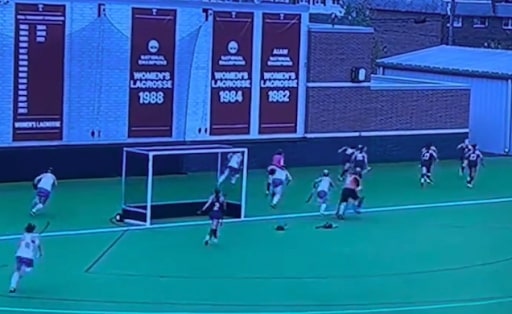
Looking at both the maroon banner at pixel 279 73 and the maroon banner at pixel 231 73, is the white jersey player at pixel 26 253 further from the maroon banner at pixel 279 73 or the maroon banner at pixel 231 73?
the maroon banner at pixel 279 73

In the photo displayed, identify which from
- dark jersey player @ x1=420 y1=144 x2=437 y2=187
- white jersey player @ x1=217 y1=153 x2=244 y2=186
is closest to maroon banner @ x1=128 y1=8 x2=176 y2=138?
white jersey player @ x1=217 y1=153 x2=244 y2=186

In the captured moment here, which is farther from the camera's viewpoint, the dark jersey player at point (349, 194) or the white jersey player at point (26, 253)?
the dark jersey player at point (349, 194)

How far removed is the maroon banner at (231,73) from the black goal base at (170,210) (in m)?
9.16

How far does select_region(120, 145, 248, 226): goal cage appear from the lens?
1197 inches

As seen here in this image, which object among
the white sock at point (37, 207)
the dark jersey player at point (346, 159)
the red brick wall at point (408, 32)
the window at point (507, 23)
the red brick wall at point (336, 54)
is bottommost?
the white sock at point (37, 207)

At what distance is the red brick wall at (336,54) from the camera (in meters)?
43.0

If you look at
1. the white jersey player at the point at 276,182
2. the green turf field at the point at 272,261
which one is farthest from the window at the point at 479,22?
the white jersey player at the point at 276,182

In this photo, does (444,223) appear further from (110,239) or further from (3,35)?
(3,35)

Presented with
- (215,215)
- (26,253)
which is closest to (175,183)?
(215,215)

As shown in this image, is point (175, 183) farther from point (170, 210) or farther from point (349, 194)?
point (349, 194)

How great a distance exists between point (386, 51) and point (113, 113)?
3833 centimetres

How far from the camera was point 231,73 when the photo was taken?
40.8 m

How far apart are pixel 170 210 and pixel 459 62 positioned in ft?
84.8

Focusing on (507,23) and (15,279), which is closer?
(15,279)
